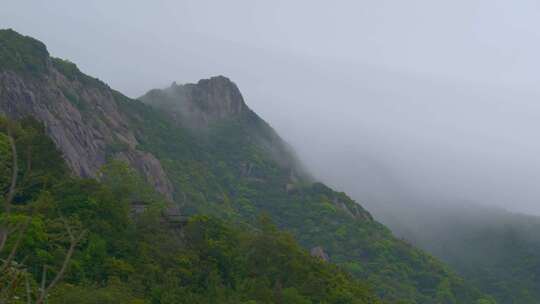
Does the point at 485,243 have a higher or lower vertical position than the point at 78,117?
higher

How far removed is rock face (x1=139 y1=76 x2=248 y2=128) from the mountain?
1.29ft

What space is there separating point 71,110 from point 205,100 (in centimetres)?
5928

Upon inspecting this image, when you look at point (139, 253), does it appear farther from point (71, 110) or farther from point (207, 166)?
point (207, 166)

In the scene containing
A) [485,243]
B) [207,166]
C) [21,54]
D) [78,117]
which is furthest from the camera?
[485,243]

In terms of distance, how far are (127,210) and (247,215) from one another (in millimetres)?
54714

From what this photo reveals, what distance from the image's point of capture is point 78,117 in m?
82.2

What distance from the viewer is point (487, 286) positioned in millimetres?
102000

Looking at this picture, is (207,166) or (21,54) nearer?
(21,54)

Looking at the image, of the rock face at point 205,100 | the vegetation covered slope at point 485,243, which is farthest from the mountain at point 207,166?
the vegetation covered slope at point 485,243

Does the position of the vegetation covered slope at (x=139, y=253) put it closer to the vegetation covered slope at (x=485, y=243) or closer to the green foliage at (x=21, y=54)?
the green foliage at (x=21, y=54)

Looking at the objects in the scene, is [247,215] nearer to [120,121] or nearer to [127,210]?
[120,121]

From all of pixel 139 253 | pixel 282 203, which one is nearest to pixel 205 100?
pixel 282 203

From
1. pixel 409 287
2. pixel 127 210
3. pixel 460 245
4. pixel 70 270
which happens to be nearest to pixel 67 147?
pixel 127 210

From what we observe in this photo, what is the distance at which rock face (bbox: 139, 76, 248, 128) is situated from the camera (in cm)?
13675
